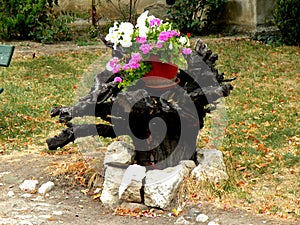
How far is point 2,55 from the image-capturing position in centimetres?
881

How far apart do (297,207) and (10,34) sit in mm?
9831

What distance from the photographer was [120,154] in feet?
20.5

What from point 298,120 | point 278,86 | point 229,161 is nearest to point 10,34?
point 278,86

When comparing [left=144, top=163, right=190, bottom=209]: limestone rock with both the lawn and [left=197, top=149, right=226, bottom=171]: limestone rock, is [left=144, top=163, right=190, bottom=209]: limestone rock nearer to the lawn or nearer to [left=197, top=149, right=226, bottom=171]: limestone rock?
the lawn

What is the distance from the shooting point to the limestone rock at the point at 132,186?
575cm

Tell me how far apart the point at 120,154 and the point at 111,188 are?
0.44 metres

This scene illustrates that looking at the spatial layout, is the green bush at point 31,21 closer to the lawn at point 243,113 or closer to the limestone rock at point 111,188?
the lawn at point 243,113

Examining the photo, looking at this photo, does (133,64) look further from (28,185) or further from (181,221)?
(28,185)

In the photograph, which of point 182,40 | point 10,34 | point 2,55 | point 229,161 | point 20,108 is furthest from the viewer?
point 10,34

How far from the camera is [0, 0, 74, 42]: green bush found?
13750 mm

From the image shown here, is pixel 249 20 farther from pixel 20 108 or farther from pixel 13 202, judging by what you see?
pixel 13 202

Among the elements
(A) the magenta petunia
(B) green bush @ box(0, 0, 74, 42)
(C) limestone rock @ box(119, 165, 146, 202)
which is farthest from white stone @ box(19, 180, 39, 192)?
(B) green bush @ box(0, 0, 74, 42)

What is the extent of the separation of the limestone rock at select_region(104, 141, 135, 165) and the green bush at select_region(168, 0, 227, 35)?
844cm

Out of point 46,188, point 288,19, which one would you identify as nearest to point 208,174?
point 46,188
